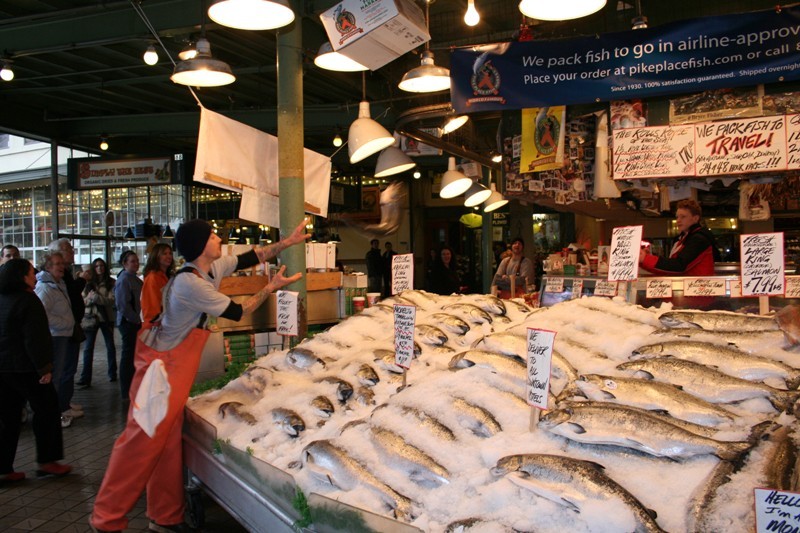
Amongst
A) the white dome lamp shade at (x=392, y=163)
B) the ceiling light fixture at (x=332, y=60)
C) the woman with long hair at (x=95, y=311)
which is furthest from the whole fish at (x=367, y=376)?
the woman with long hair at (x=95, y=311)

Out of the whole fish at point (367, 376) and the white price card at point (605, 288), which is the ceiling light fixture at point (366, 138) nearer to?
the white price card at point (605, 288)

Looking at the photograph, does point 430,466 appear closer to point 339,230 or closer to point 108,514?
point 108,514

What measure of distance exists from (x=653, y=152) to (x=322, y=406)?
3.99 metres

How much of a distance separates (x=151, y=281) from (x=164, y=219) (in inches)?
622

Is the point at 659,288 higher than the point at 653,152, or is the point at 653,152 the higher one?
the point at 653,152

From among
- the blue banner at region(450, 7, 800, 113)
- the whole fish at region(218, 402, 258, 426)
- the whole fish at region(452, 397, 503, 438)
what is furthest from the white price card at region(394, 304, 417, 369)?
the blue banner at region(450, 7, 800, 113)

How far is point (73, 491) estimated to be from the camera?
4914 millimetres

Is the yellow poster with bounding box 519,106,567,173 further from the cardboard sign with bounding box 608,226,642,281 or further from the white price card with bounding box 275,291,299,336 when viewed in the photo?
the white price card with bounding box 275,291,299,336

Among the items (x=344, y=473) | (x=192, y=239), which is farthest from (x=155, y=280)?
(x=344, y=473)

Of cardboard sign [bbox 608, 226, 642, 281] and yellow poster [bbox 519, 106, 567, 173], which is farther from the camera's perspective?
yellow poster [bbox 519, 106, 567, 173]

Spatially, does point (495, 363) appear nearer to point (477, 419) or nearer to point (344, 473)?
point (477, 419)

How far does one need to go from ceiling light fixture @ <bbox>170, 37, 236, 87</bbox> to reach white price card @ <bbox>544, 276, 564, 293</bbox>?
3169 mm

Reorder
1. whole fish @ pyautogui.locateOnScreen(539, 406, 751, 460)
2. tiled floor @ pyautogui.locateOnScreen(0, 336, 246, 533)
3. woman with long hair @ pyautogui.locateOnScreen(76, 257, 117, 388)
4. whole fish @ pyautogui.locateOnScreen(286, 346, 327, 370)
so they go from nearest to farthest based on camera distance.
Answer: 1. whole fish @ pyautogui.locateOnScreen(539, 406, 751, 460)
2. whole fish @ pyautogui.locateOnScreen(286, 346, 327, 370)
3. tiled floor @ pyautogui.locateOnScreen(0, 336, 246, 533)
4. woman with long hair @ pyautogui.locateOnScreen(76, 257, 117, 388)

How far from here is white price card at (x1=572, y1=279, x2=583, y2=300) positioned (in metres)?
4.90
